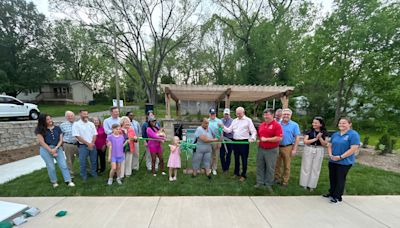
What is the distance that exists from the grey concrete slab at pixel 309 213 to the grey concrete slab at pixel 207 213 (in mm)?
221

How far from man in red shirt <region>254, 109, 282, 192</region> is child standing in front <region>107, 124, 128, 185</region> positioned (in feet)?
9.19

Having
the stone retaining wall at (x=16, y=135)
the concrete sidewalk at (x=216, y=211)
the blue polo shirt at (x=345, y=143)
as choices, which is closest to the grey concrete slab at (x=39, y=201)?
the concrete sidewalk at (x=216, y=211)

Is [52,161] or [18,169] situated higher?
[52,161]

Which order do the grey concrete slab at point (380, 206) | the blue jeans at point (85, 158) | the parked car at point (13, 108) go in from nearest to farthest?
the grey concrete slab at point (380, 206) → the blue jeans at point (85, 158) → the parked car at point (13, 108)

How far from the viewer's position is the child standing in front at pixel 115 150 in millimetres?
3510

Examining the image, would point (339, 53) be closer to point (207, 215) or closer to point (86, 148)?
point (207, 215)

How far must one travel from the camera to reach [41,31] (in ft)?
64.6

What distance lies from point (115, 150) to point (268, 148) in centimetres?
303

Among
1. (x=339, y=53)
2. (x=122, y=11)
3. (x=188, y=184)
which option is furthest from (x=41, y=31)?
(x=339, y=53)

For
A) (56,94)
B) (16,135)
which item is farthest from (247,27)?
(56,94)

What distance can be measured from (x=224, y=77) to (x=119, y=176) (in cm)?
2209

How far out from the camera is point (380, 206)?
9.52ft

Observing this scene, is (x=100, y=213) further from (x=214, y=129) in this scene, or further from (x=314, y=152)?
(x=314, y=152)

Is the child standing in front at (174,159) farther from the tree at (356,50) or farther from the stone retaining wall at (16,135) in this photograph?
the tree at (356,50)
